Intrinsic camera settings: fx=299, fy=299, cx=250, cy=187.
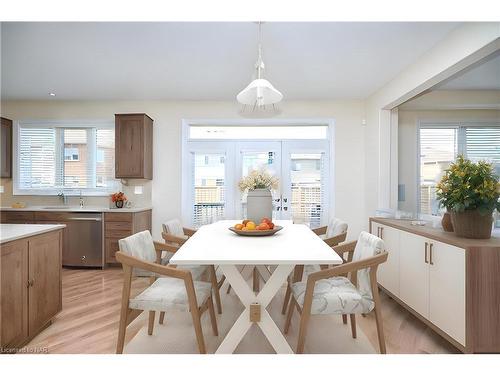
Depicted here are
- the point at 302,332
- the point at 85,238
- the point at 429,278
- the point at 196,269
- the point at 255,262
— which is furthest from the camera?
the point at 85,238

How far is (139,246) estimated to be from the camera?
2156 mm

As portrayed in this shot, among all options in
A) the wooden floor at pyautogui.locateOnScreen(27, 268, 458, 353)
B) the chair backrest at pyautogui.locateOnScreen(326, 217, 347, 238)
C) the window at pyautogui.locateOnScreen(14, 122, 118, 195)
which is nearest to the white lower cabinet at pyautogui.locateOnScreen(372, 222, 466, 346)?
the wooden floor at pyautogui.locateOnScreen(27, 268, 458, 353)

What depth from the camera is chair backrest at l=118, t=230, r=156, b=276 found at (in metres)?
1.98

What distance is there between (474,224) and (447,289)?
20.0 inches

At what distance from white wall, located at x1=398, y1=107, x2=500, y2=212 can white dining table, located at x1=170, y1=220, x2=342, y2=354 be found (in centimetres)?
221

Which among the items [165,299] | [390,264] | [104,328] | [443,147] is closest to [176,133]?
[104,328]

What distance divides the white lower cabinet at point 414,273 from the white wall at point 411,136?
0.94 metres

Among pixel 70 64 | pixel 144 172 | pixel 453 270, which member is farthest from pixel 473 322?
pixel 70 64

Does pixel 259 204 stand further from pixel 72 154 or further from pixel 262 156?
pixel 72 154

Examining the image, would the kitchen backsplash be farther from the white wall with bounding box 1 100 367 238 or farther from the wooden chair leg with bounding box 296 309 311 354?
the wooden chair leg with bounding box 296 309 311 354

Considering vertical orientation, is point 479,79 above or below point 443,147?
above

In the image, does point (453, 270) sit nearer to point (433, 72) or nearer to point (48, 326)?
point (433, 72)
